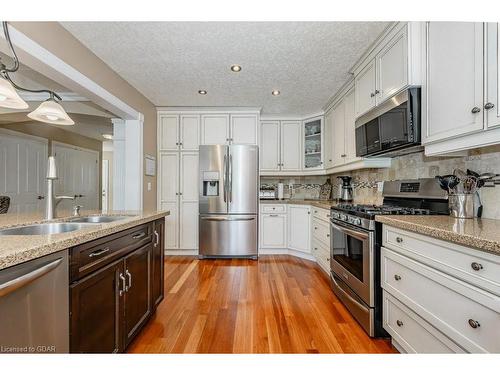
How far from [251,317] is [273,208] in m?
2.16

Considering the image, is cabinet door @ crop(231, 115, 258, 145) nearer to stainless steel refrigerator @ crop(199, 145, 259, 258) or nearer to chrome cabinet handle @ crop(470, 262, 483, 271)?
stainless steel refrigerator @ crop(199, 145, 259, 258)

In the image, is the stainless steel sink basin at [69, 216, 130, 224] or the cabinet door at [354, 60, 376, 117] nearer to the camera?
the stainless steel sink basin at [69, 216, 130, 224]

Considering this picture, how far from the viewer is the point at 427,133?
1.72 m

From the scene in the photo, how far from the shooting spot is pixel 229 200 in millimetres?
3818

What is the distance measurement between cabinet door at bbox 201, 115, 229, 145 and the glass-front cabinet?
1359 mm

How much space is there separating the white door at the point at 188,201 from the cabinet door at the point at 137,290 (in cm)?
208

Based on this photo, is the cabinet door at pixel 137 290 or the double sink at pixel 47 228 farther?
the cabinet door at pixel 137 290

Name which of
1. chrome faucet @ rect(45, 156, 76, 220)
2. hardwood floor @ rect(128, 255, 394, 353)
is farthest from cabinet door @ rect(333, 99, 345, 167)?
chrome faucet @ rect(45, 156, 76, 220)

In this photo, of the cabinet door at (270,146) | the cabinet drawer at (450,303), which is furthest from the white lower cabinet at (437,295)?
the cabinet door at (270,146)

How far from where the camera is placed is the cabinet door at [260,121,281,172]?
14.4 ft

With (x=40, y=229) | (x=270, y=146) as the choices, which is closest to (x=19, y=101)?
(x=40, y=229)

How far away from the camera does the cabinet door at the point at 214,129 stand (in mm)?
4043

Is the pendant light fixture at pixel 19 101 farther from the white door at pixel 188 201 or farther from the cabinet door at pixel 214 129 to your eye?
the cabinet door at pixel 214 129

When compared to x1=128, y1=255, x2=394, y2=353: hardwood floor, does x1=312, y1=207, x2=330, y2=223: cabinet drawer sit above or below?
above
